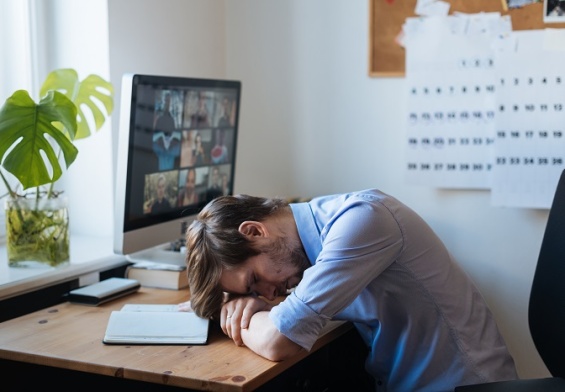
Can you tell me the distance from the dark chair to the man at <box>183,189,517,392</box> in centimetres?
8

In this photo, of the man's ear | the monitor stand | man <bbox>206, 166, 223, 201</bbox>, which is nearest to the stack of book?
the monitor stand

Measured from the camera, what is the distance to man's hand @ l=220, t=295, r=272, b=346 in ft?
5.42

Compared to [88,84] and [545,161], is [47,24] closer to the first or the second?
[88,84]

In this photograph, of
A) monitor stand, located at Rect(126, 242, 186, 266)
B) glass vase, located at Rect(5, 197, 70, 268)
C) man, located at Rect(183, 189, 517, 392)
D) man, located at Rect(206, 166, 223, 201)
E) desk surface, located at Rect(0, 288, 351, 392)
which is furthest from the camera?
man, located at Rect(206, 166, 223, 201)

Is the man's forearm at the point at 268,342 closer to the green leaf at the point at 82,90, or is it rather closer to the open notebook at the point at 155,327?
the open notebook at the point at 155,327

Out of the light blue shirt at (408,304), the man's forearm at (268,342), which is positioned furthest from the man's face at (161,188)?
the man's forearm at (268,342)

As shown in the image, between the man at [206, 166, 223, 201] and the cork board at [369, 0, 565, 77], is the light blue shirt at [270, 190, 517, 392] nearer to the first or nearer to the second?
the man at [206, 166, 223, 201]

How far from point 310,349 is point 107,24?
3.77 feet

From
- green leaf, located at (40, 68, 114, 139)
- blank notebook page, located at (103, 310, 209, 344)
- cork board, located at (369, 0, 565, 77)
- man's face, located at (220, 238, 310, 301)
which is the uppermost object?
cork board, located at (369, 0, 565, 77)

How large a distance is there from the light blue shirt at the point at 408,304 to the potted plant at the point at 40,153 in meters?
0.60

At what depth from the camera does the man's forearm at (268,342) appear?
1544 millimetres

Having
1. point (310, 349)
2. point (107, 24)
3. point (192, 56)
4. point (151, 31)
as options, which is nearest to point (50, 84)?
point (107, 24)

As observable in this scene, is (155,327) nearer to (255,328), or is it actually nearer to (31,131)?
(255,328)

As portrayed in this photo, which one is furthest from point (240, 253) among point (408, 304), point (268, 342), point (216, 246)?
point (408, 304)
